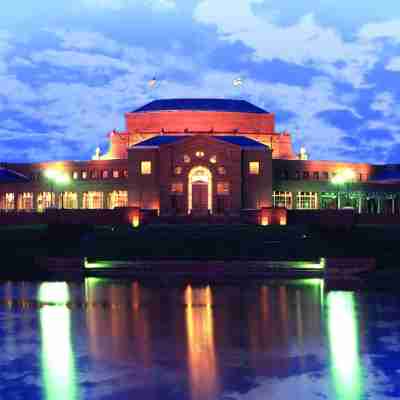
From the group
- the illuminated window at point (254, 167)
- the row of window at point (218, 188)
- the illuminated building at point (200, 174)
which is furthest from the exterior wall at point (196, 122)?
the row of window at point (218, 188)

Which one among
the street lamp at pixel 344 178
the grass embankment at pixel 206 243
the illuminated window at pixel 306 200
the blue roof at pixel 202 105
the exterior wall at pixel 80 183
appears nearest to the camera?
the grass embankment at pixel 206 243

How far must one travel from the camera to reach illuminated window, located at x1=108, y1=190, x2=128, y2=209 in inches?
3209

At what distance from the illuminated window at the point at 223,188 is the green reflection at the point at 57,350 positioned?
43062 mm

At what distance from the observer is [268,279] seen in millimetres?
43312

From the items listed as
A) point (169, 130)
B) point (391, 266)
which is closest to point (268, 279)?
point (391, 266)

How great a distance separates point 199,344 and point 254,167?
55586 mm

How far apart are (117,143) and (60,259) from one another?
4071 centimetres

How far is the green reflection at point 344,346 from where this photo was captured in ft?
61.8

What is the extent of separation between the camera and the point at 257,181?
7900cm

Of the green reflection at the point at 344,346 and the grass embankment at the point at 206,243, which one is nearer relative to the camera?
the green reflection at the point at 344,346

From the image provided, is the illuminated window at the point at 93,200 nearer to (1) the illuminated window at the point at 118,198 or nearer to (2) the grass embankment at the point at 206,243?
(1) the illuminated window at the point at 118,198

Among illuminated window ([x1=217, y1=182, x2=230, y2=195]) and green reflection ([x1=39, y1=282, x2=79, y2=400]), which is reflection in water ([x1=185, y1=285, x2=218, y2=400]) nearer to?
green reflection ([x1=39, y1=282, x2=79, y2=400])

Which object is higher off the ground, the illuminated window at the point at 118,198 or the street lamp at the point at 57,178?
the street lamp at the point at 57,178

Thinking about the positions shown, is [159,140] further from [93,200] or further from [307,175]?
[307,175]
